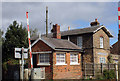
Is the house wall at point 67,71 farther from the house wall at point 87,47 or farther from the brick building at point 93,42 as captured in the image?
the brick building at point 93,42

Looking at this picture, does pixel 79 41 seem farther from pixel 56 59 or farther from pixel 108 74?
pixel 56 59

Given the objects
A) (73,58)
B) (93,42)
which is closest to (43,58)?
(73,58)

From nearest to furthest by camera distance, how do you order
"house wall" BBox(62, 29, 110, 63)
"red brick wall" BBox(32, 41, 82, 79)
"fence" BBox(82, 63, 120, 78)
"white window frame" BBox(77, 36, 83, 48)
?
"red brick wall" BBox(32, 41, 82, 79)
"fence" BBox(82, 63, 120, 78)
"house wall" BBox(62, 29, 110, 63)
"white window frame" BBox(77, 36, 83, 48)

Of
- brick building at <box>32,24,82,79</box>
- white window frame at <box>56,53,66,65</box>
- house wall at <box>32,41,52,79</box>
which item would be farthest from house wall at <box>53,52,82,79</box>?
house wall at <box>32,41,52,79</box>

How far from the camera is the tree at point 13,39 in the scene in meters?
35.2

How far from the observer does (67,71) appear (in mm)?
20078

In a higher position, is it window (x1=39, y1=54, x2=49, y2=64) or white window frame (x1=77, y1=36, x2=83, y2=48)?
white window frame (x1=77, y1=36, x2=83, y2=48)

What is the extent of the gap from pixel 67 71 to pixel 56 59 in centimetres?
209

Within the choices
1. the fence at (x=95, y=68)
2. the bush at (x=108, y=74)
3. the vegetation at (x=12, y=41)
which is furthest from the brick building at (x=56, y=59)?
the vegetation at (x=12, y=41)

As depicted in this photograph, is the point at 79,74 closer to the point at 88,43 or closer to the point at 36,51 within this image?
the point at 88,43

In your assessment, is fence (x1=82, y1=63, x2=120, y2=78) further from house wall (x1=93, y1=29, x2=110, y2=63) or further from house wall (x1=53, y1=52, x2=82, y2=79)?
house wall (x1=93, y1=29, x2=110, y2=63)

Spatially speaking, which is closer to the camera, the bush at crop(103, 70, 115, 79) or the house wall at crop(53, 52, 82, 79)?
the house wall at crop(53, 52, 82, 79)

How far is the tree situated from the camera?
35219 millimetres

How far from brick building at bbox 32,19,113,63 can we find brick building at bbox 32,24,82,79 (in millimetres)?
2248
